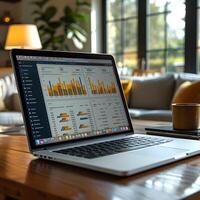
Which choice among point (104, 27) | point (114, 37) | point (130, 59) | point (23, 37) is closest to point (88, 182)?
point (23, 37)

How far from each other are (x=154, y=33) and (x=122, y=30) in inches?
22.9

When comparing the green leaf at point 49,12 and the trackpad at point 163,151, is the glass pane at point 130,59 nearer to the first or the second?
the green leaf at point 49,12

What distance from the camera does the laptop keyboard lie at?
76cm

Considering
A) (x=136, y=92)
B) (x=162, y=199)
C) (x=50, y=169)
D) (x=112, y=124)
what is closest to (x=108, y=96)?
(x=112, y=124)

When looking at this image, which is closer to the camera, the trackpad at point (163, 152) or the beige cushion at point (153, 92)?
the trackpad at point (163, 152)

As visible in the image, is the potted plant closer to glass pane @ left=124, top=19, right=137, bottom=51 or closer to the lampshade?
glass pane @ left=124, top=19, right=137, bottom=51

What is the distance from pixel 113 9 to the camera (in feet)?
17.8

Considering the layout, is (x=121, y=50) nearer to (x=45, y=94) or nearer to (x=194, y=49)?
(x=194, y=49)

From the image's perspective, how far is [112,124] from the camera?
3.18 ft

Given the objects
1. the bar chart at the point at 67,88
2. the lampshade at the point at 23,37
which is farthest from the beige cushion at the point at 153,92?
the bar chart at the point at 67,88

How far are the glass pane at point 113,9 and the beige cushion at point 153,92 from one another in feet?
4.99

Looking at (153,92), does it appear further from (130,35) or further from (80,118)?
(80,118)

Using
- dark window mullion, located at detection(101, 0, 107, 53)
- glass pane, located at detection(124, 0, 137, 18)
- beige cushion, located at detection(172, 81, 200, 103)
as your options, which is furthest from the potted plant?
beige cushion, located at detection(172, 81, 200, 103)

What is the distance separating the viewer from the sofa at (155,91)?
392 centimetres
